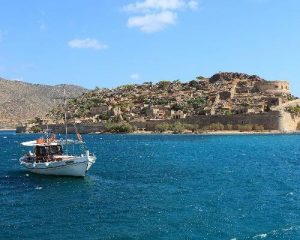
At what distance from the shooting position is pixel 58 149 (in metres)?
35.0

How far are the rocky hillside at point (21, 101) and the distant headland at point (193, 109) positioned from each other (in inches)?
531

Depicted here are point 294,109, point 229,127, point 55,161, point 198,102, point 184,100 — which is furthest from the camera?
point 184,100

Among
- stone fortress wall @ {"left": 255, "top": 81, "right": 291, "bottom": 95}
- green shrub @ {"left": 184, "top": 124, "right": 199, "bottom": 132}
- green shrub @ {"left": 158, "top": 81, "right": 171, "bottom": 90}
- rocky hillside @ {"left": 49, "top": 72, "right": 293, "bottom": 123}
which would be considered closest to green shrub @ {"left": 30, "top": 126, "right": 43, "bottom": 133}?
rocky hillside @ {"left": 49, "top": 72, "right": 293, "bottom": 123}

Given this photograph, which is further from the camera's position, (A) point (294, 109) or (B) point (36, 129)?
(B) point (36, 129)

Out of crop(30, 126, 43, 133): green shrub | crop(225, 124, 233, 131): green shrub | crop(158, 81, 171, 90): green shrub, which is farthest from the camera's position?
crop(158, 81, 171, 90): green shrub

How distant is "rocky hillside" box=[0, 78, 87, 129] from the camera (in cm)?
16725

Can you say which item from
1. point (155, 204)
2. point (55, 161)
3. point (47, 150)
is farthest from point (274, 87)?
point (155, 204)

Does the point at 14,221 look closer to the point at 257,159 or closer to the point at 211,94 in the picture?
the point at 257,159

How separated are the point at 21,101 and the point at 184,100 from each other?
2537 inches

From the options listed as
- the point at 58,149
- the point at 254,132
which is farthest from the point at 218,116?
the point at 58,149

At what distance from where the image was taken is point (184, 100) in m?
129

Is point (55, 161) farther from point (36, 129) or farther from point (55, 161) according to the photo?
point (36, 129)

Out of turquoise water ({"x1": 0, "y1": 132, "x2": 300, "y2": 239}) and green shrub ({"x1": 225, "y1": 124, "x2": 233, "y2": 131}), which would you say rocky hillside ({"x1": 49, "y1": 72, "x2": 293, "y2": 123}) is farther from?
turquoise water ({"x1": 0, "y1": 132, "x2": 300, "y2": 239})

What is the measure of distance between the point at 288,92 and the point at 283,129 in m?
29.2
